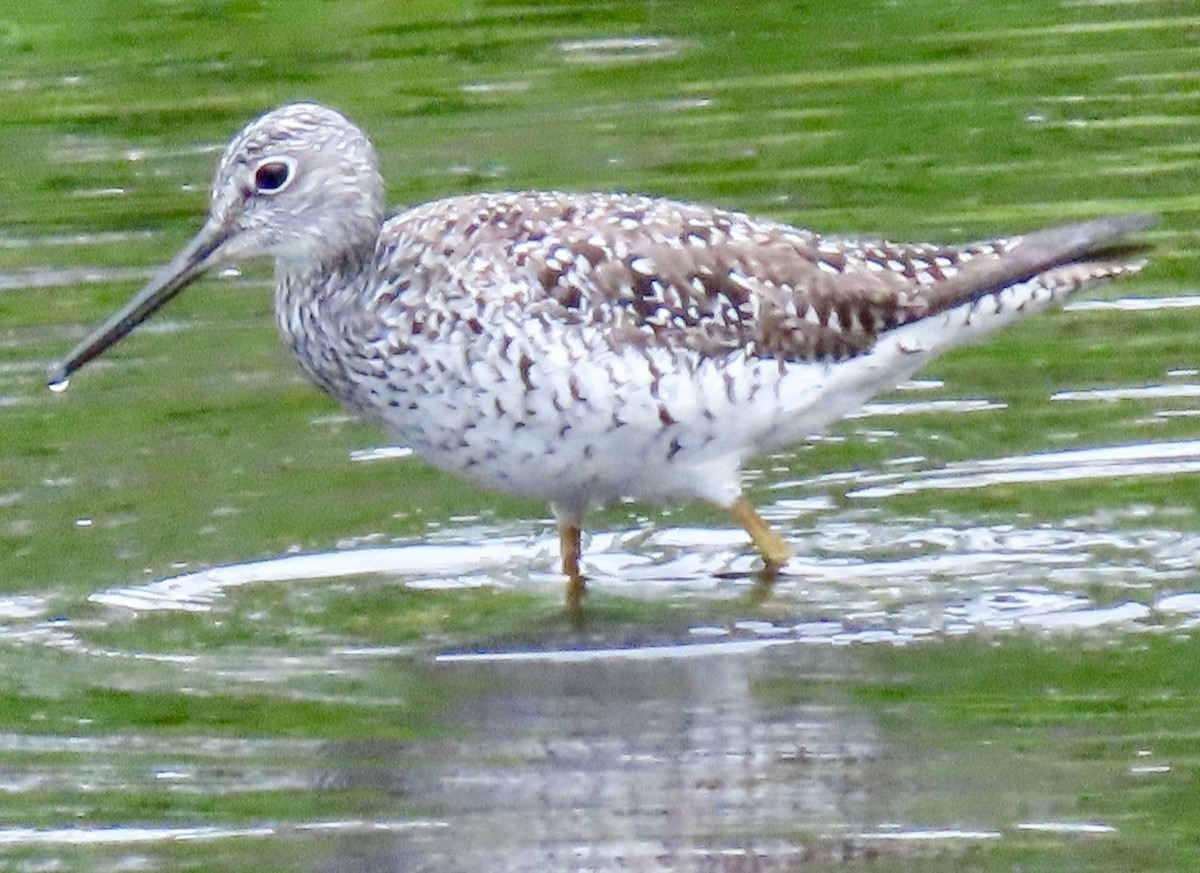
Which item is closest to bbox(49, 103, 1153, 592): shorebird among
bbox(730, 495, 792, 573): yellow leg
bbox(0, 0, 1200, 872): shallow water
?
bbox(730, 495, 792, 573): yellow leg

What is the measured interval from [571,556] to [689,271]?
981mm

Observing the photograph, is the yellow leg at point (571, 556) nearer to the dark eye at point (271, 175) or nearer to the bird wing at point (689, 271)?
the bird wing at point (689, 271)

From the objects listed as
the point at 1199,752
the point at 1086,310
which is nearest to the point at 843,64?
the point at 1086,310

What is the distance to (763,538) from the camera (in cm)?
937

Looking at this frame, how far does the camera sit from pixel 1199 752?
745cm

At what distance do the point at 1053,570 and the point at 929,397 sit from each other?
70.9 inches

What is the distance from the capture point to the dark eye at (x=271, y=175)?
30.7 feet

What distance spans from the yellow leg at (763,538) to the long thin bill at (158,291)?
1801mm

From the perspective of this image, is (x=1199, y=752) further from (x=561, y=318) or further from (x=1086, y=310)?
(x=1086, y=310)

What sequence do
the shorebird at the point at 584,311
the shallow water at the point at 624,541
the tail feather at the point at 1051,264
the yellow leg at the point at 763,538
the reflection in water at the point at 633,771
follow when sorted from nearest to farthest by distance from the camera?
the reflection in water at the point at 633,771
the shallow water at the point at 624,541
the shorebird at the point at 584,311
the yellow leg at the point at 763,538
the tail feather at the point at 1051,264

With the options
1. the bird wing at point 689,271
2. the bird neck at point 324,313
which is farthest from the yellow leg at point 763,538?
the bird neck at point 324,313

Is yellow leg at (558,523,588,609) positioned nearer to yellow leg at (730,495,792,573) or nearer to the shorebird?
the shorebird

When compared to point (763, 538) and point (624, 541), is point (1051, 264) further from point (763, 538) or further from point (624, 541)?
point (624, 541)

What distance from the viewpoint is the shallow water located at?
742 centimetres
